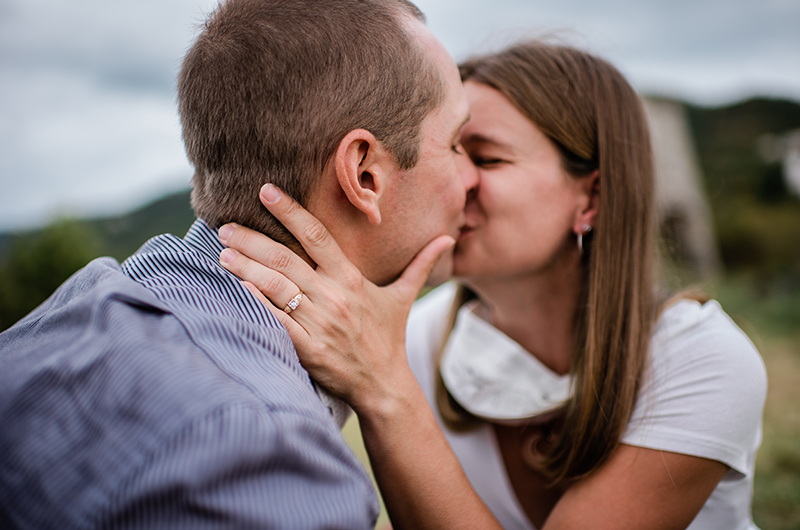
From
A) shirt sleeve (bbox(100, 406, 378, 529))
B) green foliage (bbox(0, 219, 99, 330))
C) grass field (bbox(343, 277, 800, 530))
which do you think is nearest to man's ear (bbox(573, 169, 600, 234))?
grass field (bbox(343, 277, 800, 530))

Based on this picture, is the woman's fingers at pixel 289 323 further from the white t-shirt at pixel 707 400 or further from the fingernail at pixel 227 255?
the white t-shirt at pixel 707 400

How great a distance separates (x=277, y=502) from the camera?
3.41ft

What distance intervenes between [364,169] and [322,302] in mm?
470

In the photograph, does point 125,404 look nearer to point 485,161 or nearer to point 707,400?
point 485,161

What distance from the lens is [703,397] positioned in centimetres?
187

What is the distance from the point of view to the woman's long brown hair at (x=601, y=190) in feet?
6.98

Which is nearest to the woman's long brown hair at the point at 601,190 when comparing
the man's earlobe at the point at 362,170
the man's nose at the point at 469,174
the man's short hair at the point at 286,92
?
the man's nose at the point at 469,174

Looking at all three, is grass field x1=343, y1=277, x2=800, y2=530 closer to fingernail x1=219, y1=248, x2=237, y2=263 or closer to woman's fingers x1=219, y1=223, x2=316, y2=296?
woman's fingers x1=219, y1=223, x2=316, y2=296

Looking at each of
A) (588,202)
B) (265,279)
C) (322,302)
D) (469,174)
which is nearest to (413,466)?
(322,302)

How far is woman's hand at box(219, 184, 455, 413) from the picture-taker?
1561mm

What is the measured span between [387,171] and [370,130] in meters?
0.16

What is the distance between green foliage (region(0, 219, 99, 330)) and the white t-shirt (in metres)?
7.07

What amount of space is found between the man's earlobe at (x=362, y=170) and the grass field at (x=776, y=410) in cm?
182

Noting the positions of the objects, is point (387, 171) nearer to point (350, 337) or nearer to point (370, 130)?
point (370, 130)
